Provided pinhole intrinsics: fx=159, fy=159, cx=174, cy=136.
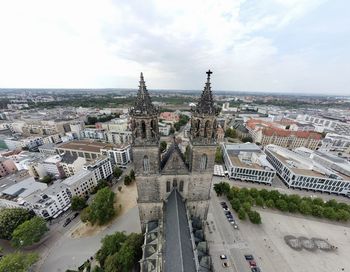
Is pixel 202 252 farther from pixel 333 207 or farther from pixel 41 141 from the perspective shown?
pixel 41 141

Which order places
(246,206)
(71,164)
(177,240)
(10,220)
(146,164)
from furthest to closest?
(71,164), (246,206), (10,220), (146,164), (177,240)

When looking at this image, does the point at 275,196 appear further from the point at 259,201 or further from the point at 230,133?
the point at 230,133

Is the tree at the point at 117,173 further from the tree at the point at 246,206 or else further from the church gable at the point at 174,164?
the tree at the point at 246,206

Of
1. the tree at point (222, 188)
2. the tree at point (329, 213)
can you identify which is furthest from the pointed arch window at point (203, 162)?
Answer: the tree at point (329, 213)

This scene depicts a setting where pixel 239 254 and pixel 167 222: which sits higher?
pixel 167 222

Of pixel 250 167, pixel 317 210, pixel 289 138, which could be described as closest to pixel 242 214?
pixel 317 210

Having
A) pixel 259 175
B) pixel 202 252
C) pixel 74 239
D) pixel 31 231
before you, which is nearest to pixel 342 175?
pixel 259 175
